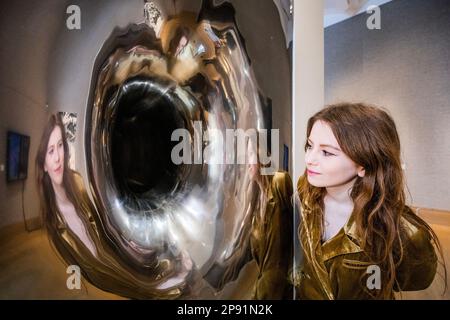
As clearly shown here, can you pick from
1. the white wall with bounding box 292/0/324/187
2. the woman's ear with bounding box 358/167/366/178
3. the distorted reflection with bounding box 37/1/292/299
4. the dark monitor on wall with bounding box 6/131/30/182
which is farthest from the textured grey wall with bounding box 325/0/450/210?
the dark monitor on wall with bounding box 6/131/30/182

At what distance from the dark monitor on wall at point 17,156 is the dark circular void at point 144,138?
0.26 m

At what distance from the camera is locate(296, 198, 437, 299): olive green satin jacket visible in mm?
1134

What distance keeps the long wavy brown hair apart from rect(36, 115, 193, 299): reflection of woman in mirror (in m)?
0.66

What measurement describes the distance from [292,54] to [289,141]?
27 centimetres

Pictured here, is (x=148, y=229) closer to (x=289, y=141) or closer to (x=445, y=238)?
(x=289, y=141)

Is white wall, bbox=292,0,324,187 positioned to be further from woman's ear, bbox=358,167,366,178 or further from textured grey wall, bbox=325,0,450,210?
woman's ear, bbox=358,167,366,178

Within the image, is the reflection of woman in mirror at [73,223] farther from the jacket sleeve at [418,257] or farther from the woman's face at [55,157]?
the jacket sleeve at [418,257]

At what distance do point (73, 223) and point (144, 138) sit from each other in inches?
13.1

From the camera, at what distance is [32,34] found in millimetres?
1143

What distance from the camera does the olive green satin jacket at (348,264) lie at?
1.13 meters

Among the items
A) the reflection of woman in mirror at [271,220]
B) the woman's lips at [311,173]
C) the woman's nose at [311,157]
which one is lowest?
the reflection of woman in mirror at [271,220]

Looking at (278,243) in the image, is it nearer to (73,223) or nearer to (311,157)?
(311,157)

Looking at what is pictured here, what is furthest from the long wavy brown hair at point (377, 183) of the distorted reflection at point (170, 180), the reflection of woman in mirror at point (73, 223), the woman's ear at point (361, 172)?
the reflection of woman in mirror at point (73, 223)
